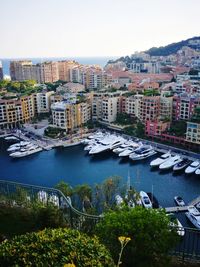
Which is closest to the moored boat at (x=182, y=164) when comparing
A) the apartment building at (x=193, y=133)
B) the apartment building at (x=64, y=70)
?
the apartment building at (x=193, y=133)

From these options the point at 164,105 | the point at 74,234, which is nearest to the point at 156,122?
the point at 164,105

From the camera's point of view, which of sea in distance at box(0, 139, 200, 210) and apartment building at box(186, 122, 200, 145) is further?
apartment building at box(186, 122, 200, 145)

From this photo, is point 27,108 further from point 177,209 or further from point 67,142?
point 177,209

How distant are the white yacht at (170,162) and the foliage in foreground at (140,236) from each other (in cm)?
1006

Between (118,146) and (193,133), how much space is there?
4096 mm

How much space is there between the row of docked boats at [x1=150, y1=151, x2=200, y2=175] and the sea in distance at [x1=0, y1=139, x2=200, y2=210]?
269mm

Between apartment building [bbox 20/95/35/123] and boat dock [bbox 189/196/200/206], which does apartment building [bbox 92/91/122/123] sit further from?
boat dock [bbox 189/196/200/206]

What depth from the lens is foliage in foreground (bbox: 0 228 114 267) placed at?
2754mm

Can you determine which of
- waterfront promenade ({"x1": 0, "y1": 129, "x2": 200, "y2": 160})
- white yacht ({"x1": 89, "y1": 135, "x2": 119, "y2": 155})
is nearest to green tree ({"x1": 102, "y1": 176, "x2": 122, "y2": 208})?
waterfront promenade ({"x1": 0, "y1": 129, "x2": 200, "y2": 160})

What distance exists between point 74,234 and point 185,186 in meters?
10.6

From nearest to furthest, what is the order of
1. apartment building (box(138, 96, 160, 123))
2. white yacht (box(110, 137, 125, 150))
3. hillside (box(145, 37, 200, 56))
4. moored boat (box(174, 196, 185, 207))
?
1. moored boat (box(174, 196, 185, 207))
2. white yacht (box(110, 137, 125, 150))
3. apartment building (box(138, 96, 160, 123))
4. hillside (box(145, 37, 200, 56))

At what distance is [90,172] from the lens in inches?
577

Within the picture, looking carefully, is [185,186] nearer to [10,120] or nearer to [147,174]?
[147,174]

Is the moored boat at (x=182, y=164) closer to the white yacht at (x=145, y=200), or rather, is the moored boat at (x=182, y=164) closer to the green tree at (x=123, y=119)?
the white yacht at (x=145, y=200)
